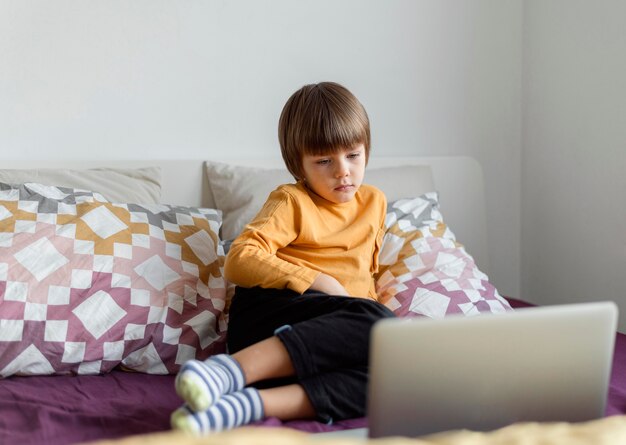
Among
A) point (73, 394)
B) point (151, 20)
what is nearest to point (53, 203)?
point (73, 394)

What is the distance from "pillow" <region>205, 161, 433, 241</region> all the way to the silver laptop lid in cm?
104

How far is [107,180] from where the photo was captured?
6.39 ft

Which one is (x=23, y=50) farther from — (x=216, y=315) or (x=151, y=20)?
(x=216, y=315)

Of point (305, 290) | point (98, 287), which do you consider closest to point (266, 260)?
point (305, 290)

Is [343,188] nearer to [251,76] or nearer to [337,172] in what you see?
[337,172]

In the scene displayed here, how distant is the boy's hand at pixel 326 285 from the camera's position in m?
1.57

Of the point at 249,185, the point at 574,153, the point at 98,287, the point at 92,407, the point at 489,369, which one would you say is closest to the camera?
the point at 489,369

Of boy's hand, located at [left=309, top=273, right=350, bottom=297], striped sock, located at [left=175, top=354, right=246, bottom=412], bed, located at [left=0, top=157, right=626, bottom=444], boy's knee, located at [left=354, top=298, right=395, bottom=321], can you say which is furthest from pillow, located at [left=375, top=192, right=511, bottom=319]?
striped sock, located at [left=175, top=354, right=246, bottom=412]

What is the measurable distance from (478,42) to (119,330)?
1561mm

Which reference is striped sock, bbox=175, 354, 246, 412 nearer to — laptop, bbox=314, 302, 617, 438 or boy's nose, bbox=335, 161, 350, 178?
laptop, bbox=314, 302, 617, 438

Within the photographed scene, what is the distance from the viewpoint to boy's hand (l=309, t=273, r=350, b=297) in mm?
1567

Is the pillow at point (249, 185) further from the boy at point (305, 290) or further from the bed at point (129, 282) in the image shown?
the boy at point (305, 290)

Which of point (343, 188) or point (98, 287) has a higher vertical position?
point (343, 188)

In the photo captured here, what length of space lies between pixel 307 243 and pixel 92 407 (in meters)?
0.56
